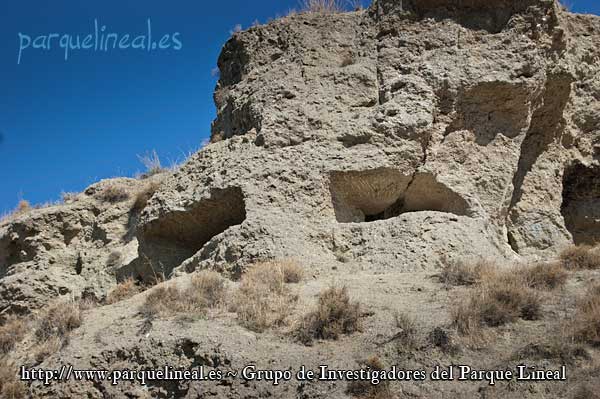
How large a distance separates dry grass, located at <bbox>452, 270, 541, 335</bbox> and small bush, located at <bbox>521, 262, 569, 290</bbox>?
27 cm

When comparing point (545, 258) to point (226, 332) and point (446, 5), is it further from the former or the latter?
point (226, 332)

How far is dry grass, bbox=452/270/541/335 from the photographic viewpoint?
636cm

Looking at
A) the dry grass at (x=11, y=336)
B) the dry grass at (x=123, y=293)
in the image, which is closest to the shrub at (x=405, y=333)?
the dry grass at (x=123, y=293)

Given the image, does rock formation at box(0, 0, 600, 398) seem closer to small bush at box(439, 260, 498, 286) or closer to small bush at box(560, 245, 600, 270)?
small bush at box(439, 260, 498, 286)

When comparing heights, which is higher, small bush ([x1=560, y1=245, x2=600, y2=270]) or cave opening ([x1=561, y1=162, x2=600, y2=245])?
cave opening ([x1=561, y1=162, x2=600, y2=245])

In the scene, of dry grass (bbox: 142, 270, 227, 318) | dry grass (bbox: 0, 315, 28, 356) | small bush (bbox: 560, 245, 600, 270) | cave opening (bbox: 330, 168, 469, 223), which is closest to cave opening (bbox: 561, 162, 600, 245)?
cave opening (bbox: 330, 168, 469, 223)

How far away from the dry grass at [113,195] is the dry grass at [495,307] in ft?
25.2

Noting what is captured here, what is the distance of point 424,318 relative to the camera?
21.6ft

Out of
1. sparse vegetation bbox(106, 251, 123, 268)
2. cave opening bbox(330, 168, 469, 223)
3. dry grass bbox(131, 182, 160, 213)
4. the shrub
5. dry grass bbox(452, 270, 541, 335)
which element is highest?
dry grass bbox(131, 182, 160, 213)

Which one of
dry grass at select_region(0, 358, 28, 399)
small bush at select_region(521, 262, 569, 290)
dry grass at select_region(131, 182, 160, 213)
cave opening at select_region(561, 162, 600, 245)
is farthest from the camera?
dry grass at select_region(131, 182, 160, 213)

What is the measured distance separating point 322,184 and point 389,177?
93cm

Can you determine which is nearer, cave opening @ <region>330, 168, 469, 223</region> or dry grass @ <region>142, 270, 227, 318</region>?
dry grass @ <region>142, 270, 227, 318</region>

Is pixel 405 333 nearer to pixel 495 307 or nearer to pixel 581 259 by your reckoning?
pixel 495 307

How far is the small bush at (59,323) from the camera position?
737 cm
